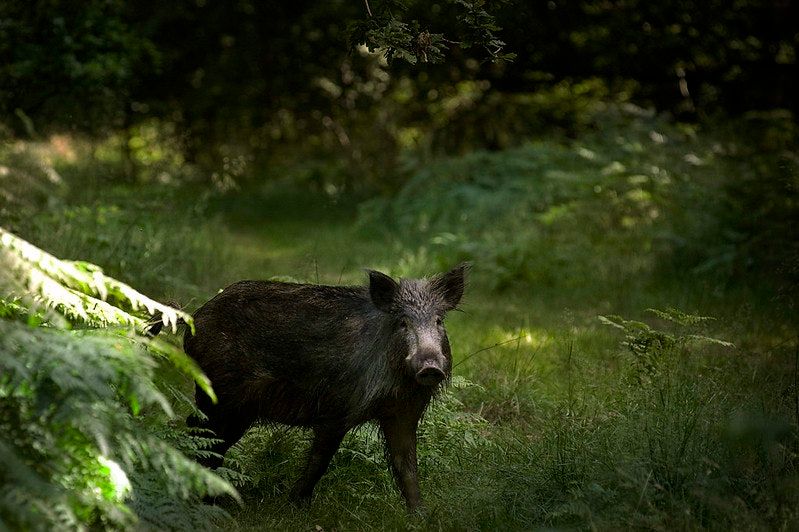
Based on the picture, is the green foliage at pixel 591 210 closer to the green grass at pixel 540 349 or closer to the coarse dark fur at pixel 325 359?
the green grass at pixel 540 349

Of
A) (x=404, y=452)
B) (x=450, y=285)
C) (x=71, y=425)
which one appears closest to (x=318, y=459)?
(x=404, y=452)

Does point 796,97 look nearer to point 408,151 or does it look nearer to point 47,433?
point 408,151

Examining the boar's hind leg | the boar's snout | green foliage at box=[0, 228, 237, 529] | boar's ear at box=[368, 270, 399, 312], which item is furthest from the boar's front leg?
green foliage at box=[0, 228, 237, 529]

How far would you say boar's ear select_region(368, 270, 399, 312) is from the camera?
5.51 meters

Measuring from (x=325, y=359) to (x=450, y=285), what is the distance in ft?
2.72

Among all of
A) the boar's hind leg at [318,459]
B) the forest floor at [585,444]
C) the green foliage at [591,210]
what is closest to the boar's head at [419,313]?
the boar's hind leg at [318,459]

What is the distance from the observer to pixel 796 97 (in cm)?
1453

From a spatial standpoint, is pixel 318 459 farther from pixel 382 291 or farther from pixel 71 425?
pixel 71 425

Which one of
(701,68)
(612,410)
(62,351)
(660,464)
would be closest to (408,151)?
(701,68)

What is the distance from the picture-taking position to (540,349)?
777cm

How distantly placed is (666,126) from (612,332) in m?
6.25

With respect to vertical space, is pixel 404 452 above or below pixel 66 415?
below

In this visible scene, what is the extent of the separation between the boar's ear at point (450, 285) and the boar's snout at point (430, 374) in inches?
27.8

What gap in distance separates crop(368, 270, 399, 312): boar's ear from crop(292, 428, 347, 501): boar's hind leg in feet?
2.38
